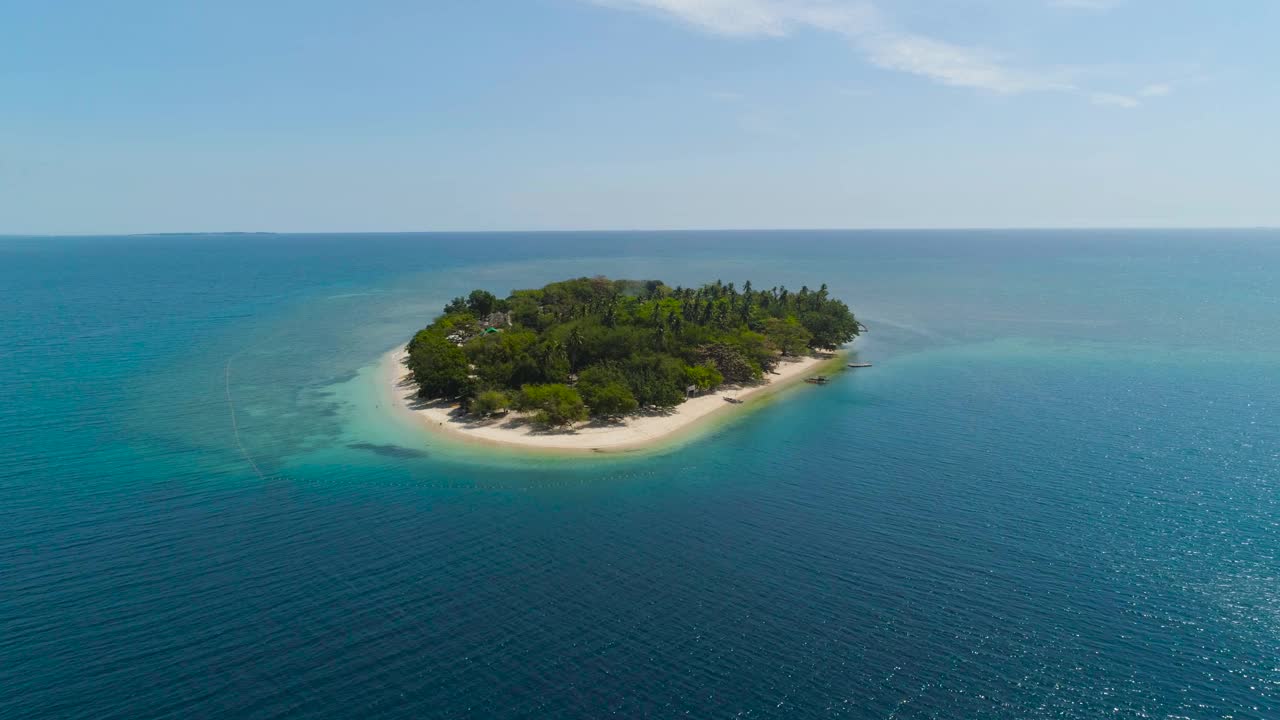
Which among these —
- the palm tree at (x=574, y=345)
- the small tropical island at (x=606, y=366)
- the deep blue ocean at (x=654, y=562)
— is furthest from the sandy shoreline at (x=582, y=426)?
the palm tree at (x=574, y=345)

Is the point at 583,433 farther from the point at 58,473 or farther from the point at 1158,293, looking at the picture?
the point at 1158,293

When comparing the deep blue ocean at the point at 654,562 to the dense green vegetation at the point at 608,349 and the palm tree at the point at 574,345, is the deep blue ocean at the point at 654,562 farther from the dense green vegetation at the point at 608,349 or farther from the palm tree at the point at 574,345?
the palm tree at the point at 574,345

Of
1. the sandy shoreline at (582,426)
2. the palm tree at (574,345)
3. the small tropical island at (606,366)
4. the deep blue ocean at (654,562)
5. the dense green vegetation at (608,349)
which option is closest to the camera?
the deep blue ocean at (654,562)

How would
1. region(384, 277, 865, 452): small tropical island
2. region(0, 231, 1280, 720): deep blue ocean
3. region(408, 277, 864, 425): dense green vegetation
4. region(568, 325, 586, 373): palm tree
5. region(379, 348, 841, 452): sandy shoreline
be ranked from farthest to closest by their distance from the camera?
region(568, 325, 586, 373): palm tree < region(408, 277, 864, 425): dense green vegetation < region(384, 277, 865, 452): small tropical island < region(379, 348, 841, 452): sandy shoreline < region(0, 231, 1280, 720): deep blue ocean

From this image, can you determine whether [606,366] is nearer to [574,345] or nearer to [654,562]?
[574,345]

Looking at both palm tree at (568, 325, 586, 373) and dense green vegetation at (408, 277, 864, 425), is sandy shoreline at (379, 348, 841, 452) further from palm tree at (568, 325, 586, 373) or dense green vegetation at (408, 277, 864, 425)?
palm tree at (568, 325, 586, 373)

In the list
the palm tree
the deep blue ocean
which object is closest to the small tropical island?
the palm tree

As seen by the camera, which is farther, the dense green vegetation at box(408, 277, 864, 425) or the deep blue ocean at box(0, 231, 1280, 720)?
the dense green vegetation at box(408, 277, 864, 425)
